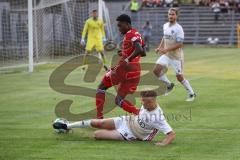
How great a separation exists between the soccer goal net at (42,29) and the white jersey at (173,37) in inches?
400

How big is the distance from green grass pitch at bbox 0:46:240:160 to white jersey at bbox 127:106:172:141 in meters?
0.19

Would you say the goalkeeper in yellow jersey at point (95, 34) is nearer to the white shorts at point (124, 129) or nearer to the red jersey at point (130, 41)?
the red jersey at point (130, 41)

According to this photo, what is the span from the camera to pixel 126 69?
10.9 metres

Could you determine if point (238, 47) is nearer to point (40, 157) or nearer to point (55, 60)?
point (55, 60)

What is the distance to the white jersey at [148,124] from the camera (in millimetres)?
9055

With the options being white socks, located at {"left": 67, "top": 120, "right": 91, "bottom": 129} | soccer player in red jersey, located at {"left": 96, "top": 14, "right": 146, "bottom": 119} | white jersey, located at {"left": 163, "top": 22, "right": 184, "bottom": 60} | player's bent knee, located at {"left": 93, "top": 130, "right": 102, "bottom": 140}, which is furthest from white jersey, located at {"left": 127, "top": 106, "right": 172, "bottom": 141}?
white jersey, located at {"left": 163, "top": 22, "right": 184, "bottom": 60}

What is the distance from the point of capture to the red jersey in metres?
10.6

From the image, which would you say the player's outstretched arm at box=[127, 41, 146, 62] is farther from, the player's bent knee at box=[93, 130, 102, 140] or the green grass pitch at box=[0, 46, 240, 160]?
the player's bent knee at box=[93, 130, 102, 140]

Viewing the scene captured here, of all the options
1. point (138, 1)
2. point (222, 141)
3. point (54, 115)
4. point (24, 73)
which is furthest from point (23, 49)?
point (138, 1)

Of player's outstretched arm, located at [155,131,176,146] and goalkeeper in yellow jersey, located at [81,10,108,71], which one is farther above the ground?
player's outstretched arm, located at [155,131,176,146]

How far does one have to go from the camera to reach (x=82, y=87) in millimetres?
17234

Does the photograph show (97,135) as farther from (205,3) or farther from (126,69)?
(205,3)

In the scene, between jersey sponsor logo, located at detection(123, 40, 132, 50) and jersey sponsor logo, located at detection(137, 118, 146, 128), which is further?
jersey sponsor logo, located at detection(123, 40, 132, 50)

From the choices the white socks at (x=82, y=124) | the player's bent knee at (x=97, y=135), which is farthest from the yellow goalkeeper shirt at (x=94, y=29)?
the player's bent knee at (x=97, y=135)
